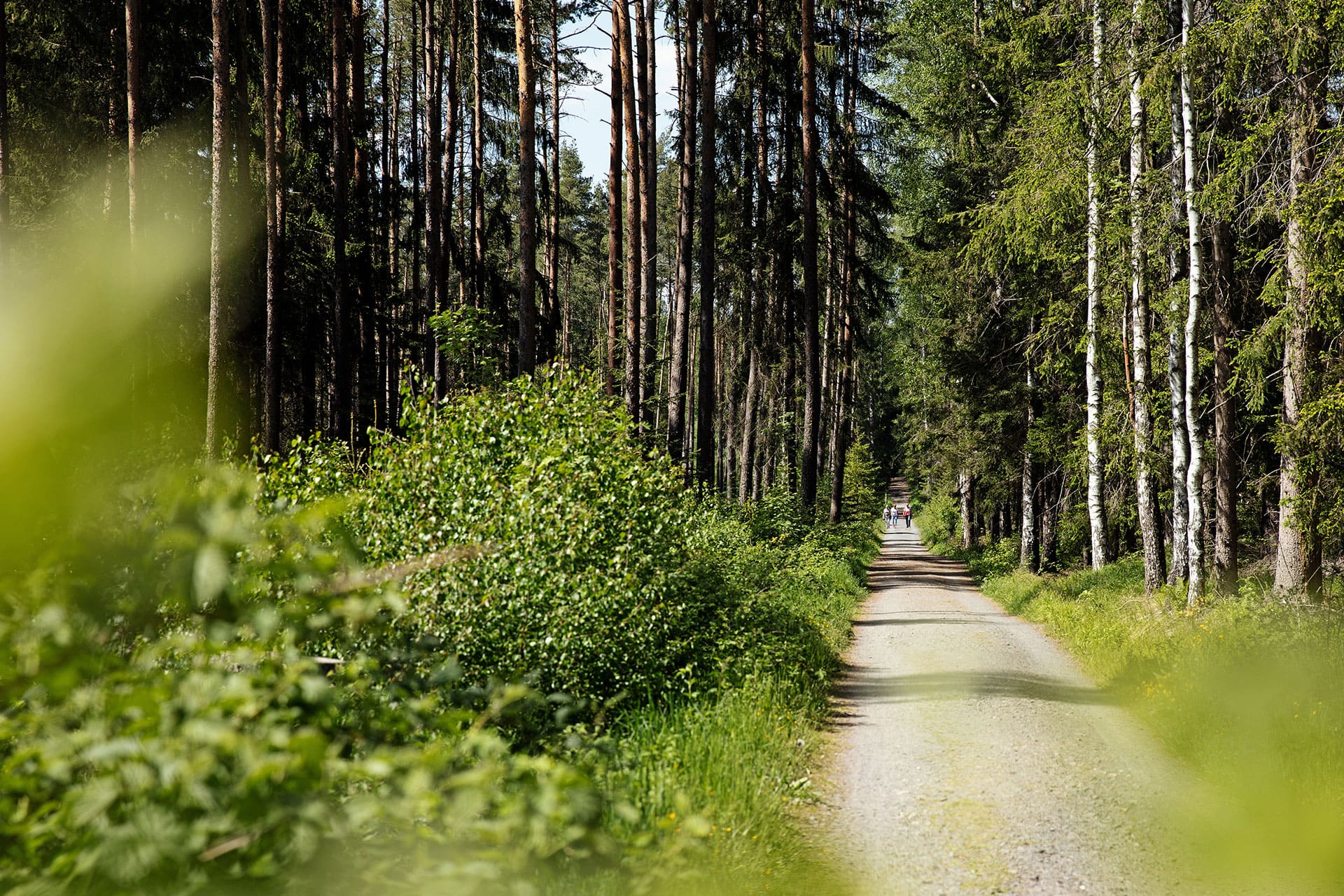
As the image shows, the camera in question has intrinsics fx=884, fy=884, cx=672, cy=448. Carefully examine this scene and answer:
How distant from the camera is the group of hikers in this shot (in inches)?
2280

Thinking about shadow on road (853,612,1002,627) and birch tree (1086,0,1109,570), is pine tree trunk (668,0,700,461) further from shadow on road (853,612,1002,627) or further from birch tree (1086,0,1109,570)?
birch tree (1086,0,1109,570)

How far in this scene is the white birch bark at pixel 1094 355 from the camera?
1394cm

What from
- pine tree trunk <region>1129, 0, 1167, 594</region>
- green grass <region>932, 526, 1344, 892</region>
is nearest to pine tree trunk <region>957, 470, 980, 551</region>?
pine tree trunk <region>1129, 0, 1167, 594</region>

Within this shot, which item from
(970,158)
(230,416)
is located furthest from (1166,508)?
(230,416)

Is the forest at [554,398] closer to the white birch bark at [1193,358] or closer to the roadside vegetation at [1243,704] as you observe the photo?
the white birch bark at [1193,358]

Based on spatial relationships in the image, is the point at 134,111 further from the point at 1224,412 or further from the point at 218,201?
the point at 1224,412

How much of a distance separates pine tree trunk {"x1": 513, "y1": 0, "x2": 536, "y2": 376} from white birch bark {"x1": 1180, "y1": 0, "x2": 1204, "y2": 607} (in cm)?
868

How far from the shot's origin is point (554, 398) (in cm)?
820

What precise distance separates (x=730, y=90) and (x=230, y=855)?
22.4 m

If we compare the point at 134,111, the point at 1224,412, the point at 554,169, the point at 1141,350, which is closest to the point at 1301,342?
the point at 1224,412

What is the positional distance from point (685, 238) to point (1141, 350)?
29.4ft

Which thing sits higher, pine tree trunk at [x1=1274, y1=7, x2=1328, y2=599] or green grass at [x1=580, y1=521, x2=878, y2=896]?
pine tree trunk at [x1=1274, y1=7, x2=1328, y2=599]

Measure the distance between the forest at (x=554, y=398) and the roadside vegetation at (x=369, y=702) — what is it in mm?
22

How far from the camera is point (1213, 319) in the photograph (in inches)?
467
